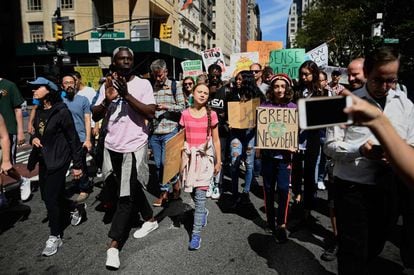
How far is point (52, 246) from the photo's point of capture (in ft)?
12.2

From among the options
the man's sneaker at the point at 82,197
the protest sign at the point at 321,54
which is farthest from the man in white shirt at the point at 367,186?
the protest sign at the point at 321,54

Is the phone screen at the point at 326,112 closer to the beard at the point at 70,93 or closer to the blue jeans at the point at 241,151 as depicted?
the blue jeans at the point at 241,151

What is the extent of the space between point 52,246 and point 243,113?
116 inches

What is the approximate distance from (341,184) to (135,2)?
36.8m

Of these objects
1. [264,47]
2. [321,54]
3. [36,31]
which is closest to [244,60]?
[264,47]

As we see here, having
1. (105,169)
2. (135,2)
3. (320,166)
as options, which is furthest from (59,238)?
(135,2)

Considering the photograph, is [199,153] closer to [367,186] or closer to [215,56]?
[367,186]

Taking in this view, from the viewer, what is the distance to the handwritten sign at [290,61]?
8.05 m

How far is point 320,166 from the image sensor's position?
20.2 feet

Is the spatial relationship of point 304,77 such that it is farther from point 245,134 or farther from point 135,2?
point 135,2

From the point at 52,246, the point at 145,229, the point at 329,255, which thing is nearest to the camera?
the point at 329,255

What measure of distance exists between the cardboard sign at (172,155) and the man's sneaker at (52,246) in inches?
51.8

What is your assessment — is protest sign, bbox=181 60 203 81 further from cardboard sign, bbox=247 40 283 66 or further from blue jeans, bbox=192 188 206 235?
blue jeans, bbox=192 188 206 235

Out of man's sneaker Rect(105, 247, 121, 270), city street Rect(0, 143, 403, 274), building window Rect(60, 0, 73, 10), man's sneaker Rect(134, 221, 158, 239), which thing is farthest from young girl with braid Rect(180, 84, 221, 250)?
building window Rect(60, 0, 73, 10)
